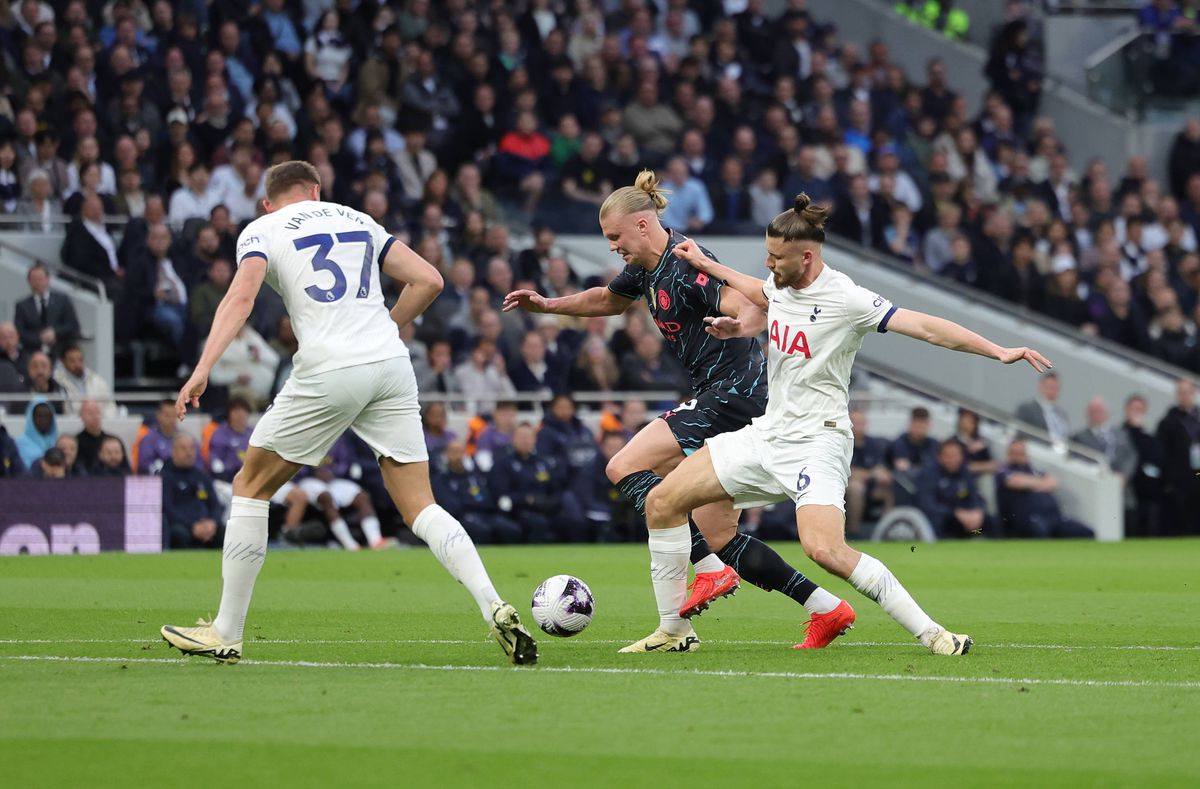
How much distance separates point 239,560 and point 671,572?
206 centimetres

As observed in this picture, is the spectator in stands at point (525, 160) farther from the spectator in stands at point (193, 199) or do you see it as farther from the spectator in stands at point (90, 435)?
the spectator in stands at point (90, 435)

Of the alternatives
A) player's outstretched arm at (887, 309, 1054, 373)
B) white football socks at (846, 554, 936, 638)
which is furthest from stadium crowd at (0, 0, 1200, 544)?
player's outstretched arm at (887, 309, 1054, 373)

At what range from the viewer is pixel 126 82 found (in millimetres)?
21344

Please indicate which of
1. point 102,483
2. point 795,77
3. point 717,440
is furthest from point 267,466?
point 795,77

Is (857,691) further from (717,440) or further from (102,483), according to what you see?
(102,483)

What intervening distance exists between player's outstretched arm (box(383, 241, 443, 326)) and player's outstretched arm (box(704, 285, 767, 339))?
1227mm

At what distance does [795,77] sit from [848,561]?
19192mm

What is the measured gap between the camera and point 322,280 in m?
8.41

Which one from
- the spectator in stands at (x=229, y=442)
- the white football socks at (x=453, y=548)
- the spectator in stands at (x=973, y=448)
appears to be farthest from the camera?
the spectator in stands at (x=973, y=448)

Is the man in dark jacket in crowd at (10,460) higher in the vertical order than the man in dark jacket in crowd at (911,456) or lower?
higher

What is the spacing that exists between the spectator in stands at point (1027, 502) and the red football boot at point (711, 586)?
12935 mm

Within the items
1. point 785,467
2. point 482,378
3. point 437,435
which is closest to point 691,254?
point 785,467

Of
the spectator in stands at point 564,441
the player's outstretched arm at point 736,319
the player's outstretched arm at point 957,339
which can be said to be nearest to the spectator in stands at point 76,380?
the spectator in stands at point 564,441

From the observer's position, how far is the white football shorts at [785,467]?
8695 mm
